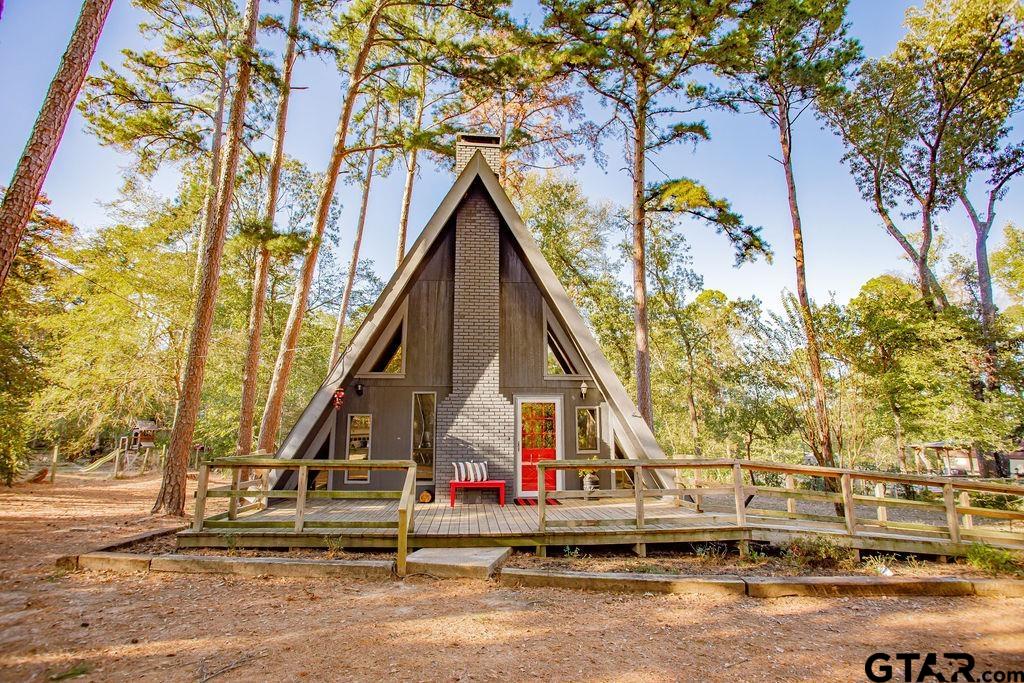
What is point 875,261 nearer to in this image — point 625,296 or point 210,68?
point 625,296

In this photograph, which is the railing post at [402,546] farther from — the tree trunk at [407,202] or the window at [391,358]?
the tree trunk at [407,202]

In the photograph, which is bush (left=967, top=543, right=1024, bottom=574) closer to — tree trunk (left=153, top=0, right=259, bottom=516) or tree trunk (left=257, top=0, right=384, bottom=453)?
tree trunk (left=153, top=0, right=259, bottom=516)

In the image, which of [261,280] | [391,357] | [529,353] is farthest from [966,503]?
[261,280]

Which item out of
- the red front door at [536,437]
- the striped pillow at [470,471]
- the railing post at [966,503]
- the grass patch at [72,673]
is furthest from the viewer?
the red front door at [536,437]

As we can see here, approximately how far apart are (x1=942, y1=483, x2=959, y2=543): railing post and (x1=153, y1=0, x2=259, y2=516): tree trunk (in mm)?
10628

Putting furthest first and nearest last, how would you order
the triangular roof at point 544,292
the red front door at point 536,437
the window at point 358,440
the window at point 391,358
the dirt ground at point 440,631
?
the window at point 391,358 → the window at point 358,440 → the red front door at point 536,437 → the triangular roof at point 544,292 → the dirt ground at point 440,631

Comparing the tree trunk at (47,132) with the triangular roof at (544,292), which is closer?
the tree trunk at (47,132)

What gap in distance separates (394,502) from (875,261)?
20325 millimetres

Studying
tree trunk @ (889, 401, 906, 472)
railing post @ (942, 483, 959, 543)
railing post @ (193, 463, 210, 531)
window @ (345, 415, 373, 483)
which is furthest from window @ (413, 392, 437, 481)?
tree trunk @ (889, 401, 906, 472)

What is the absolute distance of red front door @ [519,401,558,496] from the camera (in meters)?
8.18

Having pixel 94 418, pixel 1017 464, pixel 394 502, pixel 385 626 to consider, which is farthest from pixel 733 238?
pixel 1017 464

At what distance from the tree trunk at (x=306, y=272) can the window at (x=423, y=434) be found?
313 centimetres

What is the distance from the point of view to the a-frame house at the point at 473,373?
7.96 m
